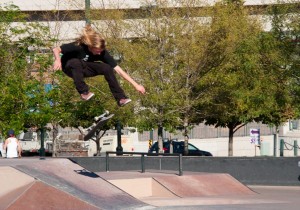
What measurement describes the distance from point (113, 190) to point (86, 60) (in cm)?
428

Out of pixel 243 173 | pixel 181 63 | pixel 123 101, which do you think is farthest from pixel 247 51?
pixel 123 101

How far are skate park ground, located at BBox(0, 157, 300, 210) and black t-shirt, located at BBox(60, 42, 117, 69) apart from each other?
288 cm

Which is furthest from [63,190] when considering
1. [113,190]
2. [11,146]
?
[11,146]

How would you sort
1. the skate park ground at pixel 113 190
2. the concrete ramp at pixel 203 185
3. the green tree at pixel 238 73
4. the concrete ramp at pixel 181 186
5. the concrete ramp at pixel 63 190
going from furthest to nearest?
the green tree at pixel 238 73
the concrete ramp at pixel 203 185
the concrete ramp at pixel 181 186
the skate park ground at pixel 113 190
the concrete ramp at pixel 63 190

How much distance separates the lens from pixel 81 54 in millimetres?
14727

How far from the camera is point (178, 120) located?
131 ft

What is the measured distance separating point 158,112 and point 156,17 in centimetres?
400

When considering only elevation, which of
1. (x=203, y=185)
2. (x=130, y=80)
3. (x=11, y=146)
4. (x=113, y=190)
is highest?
(x=130, y=80)

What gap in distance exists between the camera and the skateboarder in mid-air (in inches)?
561

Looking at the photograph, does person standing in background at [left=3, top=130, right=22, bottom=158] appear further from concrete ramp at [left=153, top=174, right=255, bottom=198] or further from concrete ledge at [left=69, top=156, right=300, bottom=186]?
concrete ledge at [left=69, top=156, right=300, bottom=186]

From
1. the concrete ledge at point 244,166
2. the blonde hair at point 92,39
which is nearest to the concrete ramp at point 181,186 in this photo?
the concrete ledge at point 244,166

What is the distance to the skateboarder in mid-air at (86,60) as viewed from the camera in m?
14.2

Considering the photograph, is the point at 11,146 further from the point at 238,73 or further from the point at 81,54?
the point at 238,73

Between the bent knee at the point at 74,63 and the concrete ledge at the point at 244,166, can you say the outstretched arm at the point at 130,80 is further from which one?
the concrete ledge at the point at 244,166
